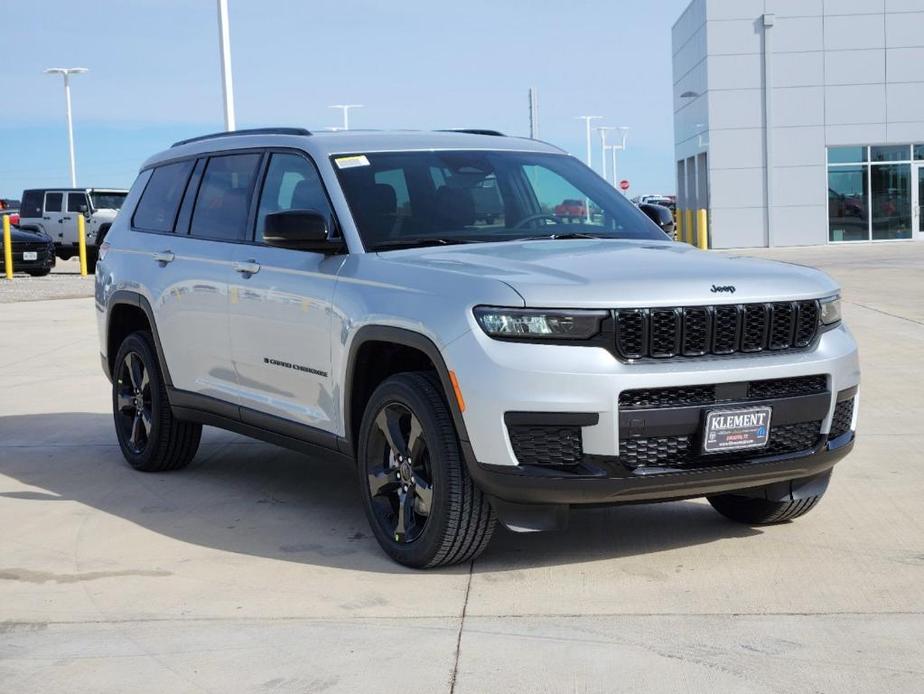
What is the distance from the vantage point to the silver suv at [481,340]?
16.4ft

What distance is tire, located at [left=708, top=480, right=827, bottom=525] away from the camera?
19.9 feet

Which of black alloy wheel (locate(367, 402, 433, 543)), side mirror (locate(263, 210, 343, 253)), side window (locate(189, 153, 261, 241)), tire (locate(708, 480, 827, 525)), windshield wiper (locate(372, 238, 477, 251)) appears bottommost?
tire (locate(708, 480, 827, 525))

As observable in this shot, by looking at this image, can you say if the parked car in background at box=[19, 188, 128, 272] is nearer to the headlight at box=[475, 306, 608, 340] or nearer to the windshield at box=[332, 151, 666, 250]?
the windshield at box=[332, 151, 666, 250]

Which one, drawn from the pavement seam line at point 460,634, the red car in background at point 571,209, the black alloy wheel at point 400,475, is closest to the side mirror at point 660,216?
the red car in background at point 571,209

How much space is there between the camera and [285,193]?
21.8ft

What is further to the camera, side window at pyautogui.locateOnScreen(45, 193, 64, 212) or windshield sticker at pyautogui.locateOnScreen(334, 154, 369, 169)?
side window at pyautogui.locateOnScreen(45, 193, 64, 212)

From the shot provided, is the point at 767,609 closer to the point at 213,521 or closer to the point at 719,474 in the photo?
the point at 719,474

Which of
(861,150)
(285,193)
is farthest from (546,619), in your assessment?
(861,150)

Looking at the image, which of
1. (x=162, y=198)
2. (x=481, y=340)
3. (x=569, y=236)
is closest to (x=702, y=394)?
(x=481, y=340)

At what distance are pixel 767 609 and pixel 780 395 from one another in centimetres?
83

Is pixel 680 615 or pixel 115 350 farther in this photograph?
pixel 115 350

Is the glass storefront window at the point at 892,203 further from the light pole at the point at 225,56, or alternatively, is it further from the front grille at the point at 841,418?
the front grille at the point at 841,418

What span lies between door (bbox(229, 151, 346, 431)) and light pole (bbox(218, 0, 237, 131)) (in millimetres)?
16672

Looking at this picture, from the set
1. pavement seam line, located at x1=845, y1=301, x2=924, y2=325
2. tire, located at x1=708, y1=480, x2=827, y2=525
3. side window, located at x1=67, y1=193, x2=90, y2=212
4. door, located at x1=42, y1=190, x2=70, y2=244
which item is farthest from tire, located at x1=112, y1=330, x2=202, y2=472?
door, located at x1=42, y1=190, x2=70, y2=244
